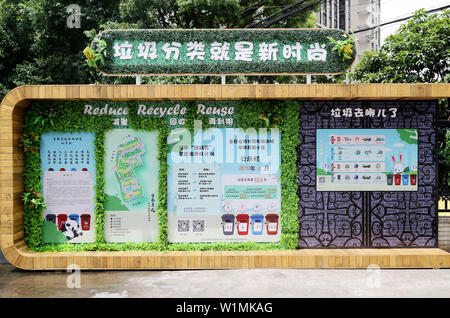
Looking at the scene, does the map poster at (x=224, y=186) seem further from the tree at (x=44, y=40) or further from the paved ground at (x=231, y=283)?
the tree at (x=44, y=40)

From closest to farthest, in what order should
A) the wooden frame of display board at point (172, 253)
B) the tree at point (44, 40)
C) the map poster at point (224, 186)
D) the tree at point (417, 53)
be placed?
the wooden frame of display board at point (172, 253), the map poster at point (224, 186), the tree at point (417, 53), the tree at point (44, 40)

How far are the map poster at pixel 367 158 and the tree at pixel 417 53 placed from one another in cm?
Answer: 437

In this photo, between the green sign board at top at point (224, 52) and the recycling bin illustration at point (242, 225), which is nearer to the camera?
the green sign board at top at point (224, 52)

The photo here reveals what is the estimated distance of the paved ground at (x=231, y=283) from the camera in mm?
5051

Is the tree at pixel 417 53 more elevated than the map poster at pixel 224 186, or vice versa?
the tree at pixel 417 53

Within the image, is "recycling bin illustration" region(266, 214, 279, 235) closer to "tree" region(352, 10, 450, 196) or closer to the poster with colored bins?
the poster with colored bins

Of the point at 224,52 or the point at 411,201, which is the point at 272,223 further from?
the point at 224,52

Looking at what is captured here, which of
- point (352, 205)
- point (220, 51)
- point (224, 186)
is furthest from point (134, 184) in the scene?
point (352, 205)

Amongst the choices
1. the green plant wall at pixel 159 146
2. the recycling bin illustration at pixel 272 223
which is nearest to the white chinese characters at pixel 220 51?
the green plant wall at pixel 159 146

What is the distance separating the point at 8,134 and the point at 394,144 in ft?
21.1

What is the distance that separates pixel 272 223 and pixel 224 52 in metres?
3.03

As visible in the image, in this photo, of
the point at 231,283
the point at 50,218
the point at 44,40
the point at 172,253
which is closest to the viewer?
the point at 231,283

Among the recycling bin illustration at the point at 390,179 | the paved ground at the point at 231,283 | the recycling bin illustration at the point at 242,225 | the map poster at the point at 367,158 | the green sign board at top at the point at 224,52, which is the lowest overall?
the paved ground at the point at 231,283

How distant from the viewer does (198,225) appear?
20.9ft
